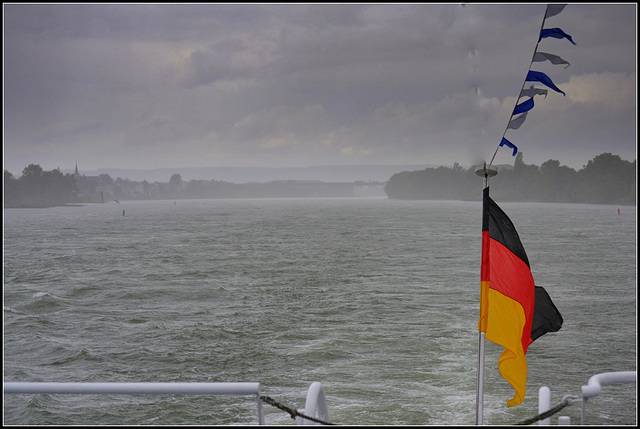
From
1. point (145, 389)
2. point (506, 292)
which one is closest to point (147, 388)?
point (145, 389)

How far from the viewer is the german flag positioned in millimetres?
5172

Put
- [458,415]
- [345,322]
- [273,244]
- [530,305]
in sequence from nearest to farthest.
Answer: [530,305] → [458,415] → [345,322] → [273,244]

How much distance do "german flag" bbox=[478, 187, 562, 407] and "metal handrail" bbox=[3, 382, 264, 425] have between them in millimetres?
2857

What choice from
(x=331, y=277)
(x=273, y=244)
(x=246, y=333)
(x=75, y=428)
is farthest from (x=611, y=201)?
(x=75, y=428)

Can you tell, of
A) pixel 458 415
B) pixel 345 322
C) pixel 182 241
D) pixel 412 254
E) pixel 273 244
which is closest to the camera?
pixel 458 415

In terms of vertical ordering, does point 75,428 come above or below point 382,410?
above

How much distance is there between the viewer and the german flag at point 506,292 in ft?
17.0

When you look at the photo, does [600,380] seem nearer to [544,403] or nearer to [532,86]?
[544,403]

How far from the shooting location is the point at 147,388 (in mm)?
2811

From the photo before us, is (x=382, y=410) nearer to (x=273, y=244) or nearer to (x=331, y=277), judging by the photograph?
(x=331, y=277)

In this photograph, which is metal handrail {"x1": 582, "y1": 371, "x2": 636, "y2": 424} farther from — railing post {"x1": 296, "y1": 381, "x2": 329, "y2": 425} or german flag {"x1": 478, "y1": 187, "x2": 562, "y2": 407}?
german flag {"x1": 478, "y1": 187, "x2": 562, "y2": 407}

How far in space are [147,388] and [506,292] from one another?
11.0ft

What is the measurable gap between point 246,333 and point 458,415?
865 centimetres

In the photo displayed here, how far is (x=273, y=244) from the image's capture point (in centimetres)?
5328
